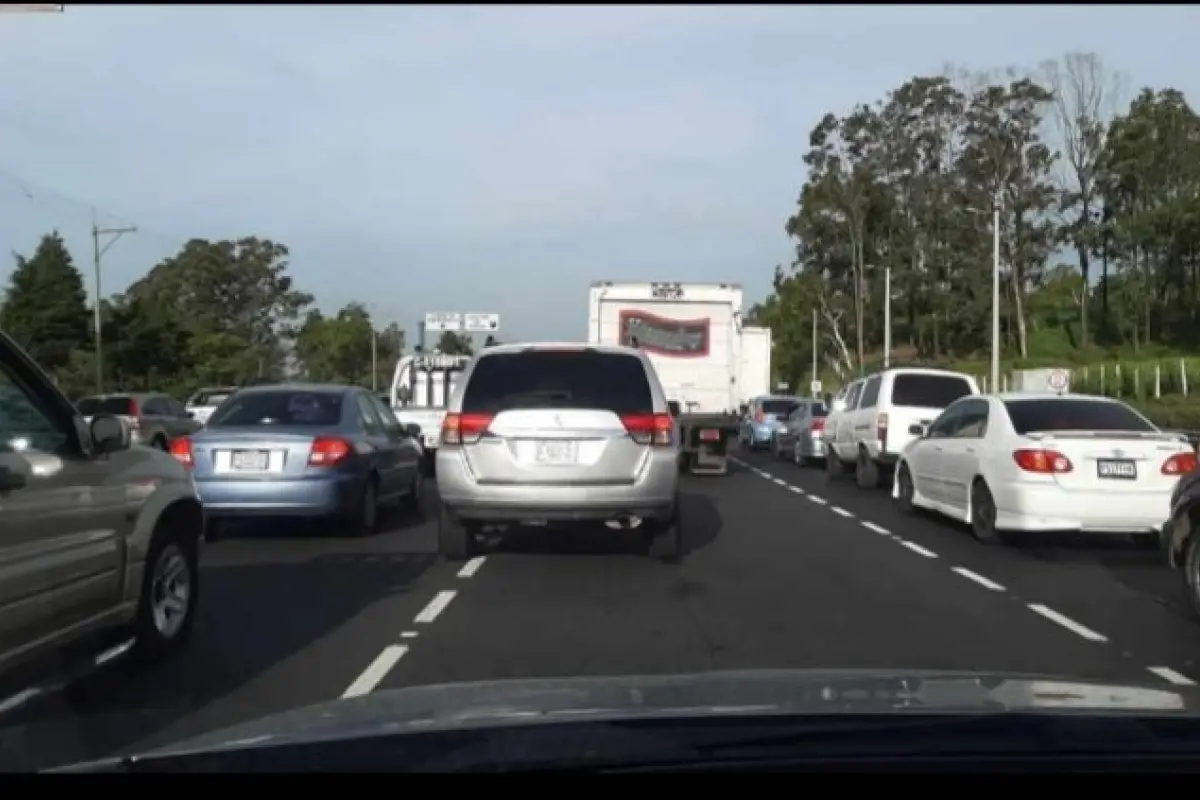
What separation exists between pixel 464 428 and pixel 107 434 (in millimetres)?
4659

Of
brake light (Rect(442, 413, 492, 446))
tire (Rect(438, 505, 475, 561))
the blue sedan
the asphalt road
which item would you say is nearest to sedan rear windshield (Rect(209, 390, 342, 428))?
the blue sedan

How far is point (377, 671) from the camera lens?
7.74 metres

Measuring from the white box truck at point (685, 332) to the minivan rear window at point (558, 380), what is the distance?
41.4 feet

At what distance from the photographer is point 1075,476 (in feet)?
41.7

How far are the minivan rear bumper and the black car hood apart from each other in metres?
6.52

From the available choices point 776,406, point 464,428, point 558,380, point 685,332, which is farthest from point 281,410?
point 776,406

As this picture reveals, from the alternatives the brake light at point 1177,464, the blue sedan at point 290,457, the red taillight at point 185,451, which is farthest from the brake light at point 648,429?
the brake light at point 1177,464

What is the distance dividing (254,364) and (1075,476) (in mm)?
61008

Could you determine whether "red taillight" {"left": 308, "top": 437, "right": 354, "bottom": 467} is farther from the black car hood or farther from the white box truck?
the white box truck

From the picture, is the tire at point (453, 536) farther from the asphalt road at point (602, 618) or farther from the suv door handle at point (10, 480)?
the suv door handle at point (10, 480)

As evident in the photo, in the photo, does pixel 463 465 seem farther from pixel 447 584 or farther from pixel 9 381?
pixel 9 381

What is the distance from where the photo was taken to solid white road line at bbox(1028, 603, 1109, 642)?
29.3ft

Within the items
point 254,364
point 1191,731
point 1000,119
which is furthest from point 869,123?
point 1191,731

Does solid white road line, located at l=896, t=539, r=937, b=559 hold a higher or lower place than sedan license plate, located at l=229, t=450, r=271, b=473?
lower
